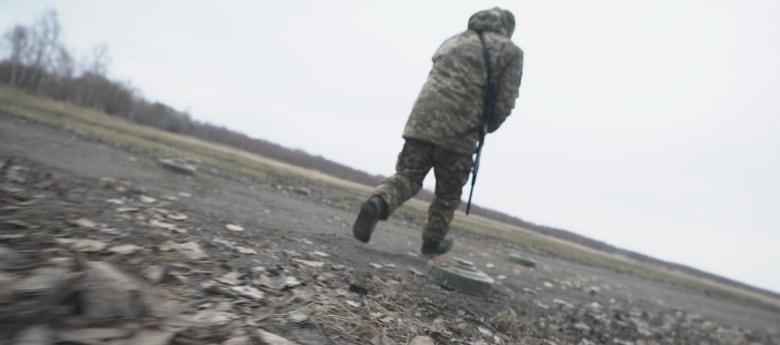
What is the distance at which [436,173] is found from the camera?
455 cm

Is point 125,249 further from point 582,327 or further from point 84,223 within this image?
point 582,327

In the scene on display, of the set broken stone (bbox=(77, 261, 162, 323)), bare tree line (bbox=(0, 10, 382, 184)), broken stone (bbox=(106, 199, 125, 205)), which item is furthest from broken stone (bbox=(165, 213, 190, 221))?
bare tree line (bbox=(0, 10, 382, 184))

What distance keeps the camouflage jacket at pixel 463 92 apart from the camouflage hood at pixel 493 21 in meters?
0.03

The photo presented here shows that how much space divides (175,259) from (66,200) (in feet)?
→ 6.25

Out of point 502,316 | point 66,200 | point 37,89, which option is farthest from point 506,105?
point 37,89

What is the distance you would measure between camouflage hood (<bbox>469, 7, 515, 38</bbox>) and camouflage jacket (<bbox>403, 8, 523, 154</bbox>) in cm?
3

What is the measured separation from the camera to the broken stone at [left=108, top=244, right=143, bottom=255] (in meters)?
2.18

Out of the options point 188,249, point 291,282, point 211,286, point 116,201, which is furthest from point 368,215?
point 116,201

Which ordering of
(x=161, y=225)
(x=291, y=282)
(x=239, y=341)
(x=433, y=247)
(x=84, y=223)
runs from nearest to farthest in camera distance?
(x=239, y=341)
(x=291, y=282)
(x=84, y=223)
(x=161, y=225)
(x=433, y=247)

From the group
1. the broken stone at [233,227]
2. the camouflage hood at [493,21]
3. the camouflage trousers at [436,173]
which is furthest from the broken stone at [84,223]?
the camouflage hood at [493,21]

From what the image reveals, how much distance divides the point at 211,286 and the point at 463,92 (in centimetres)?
335

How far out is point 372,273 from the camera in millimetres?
3396

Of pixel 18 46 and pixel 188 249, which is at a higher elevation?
pixel 18 46

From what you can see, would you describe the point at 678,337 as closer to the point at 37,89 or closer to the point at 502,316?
the point at 502,316
